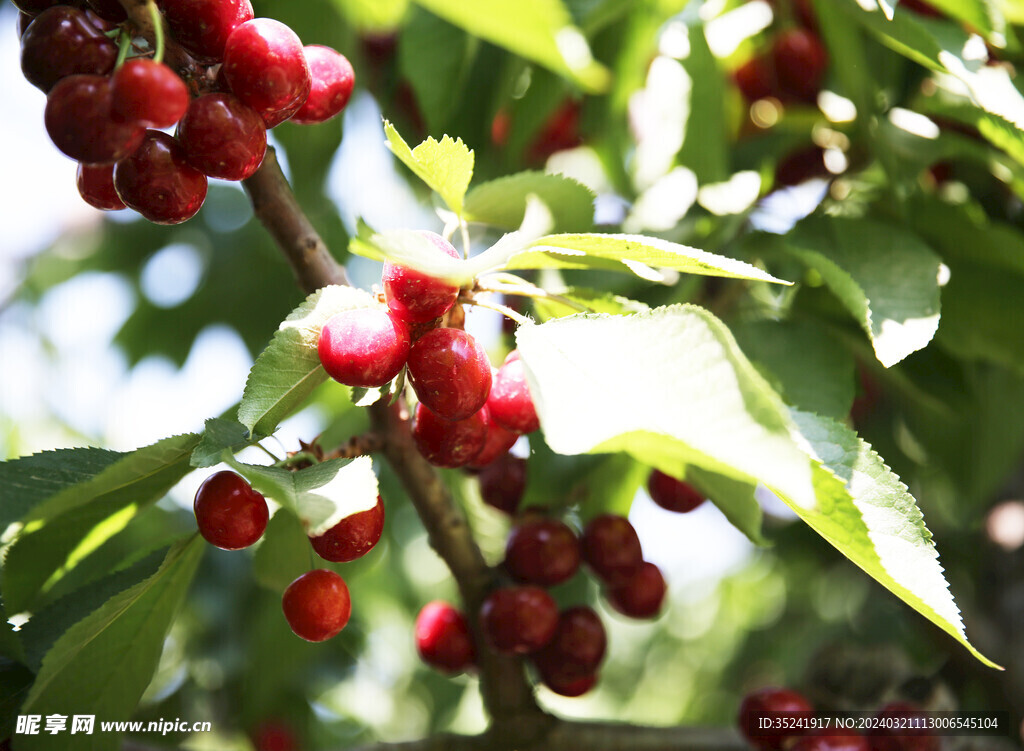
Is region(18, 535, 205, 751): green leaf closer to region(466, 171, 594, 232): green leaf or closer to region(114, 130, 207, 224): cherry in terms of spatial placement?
region(114, 130, 207, 224): cherry

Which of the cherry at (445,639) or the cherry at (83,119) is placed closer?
the cherry at (83,119)

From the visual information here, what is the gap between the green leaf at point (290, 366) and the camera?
0.60m

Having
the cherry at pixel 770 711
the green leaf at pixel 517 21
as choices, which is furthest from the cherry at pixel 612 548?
the green leaf at pixel 517 21

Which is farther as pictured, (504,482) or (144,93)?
(504,482)

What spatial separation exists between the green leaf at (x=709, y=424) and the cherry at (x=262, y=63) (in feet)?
0.85

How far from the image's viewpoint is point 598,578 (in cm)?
106

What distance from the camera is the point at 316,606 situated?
0.67 metres

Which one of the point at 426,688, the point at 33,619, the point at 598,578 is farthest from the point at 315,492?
the point at 426,688

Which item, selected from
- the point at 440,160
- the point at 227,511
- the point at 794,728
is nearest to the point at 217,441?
the point at 227,511

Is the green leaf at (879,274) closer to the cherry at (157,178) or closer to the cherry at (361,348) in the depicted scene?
the cherry at (361,348)

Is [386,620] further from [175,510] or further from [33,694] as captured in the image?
[33,694]

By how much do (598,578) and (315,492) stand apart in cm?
60

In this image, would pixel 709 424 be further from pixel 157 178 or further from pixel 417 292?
pixel 157 178

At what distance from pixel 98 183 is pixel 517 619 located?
0.60 metres
